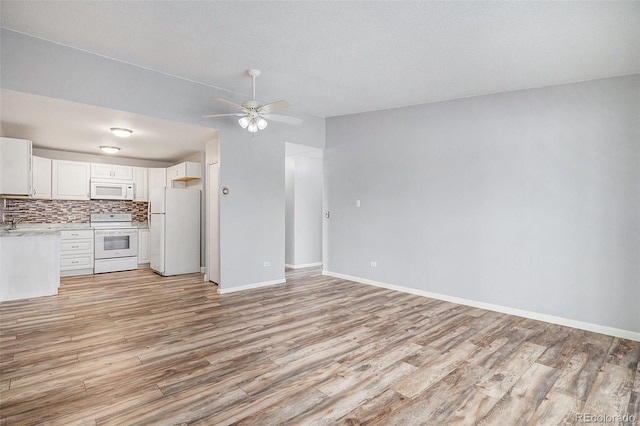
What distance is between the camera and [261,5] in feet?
8.57

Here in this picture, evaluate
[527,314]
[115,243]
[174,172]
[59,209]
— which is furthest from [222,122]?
[527,314]

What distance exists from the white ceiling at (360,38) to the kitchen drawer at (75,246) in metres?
3.09

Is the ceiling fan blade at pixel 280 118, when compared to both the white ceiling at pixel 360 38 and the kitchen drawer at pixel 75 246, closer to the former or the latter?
the white ceiling at pixel 360 38

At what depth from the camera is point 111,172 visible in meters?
6.83

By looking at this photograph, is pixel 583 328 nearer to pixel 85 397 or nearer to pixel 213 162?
pixel 85 397

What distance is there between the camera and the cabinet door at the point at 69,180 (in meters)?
6.24

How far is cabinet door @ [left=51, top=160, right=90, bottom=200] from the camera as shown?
624 cm

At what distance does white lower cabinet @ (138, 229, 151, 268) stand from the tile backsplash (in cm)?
78

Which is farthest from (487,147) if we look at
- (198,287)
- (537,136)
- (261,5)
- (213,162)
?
(198,287)

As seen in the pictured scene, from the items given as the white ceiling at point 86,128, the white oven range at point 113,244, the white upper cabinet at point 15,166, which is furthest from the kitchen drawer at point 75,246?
the white ceiling at point 86,128

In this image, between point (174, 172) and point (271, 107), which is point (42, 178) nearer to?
point (174, 172)

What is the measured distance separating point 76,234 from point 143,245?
122cm

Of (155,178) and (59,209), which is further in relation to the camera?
(155,178)

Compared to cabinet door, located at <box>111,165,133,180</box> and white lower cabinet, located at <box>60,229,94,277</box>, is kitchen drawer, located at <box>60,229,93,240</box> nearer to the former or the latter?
white lower cabinet, located at <box>60,229,94,277</box>
